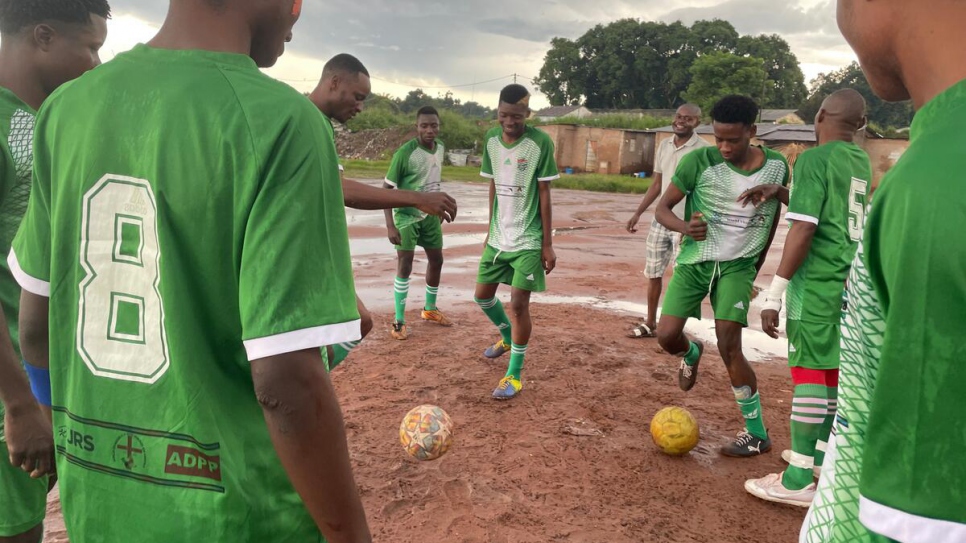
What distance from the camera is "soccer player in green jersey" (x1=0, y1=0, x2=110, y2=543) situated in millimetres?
2236

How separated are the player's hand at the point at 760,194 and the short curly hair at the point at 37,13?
4008mm

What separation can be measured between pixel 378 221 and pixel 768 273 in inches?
349

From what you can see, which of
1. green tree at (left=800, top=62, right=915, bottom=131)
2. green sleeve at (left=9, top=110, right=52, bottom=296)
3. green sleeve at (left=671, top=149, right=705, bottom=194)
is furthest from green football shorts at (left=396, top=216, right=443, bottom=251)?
green tree at (left=800, top=62, right=915, bottom=131)

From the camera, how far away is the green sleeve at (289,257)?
1198 millimetres

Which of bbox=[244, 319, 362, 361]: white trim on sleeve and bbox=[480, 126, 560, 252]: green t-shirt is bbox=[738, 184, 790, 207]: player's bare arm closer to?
bbox=[480, 126, 560, 252]: green t-shirt

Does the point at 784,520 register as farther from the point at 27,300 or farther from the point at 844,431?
the point at 27,300

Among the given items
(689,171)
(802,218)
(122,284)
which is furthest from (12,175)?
(689,171)

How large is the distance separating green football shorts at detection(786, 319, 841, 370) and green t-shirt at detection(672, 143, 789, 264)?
830 millimetres

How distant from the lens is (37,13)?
2361 mm

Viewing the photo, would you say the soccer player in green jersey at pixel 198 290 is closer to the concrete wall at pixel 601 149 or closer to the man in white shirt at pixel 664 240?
the man in white shirt at pixel 664 240

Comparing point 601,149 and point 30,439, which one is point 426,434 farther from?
point 601,149

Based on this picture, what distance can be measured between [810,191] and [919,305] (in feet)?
10.9

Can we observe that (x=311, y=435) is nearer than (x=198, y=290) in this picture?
Yes

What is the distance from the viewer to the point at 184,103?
4.13 feet
